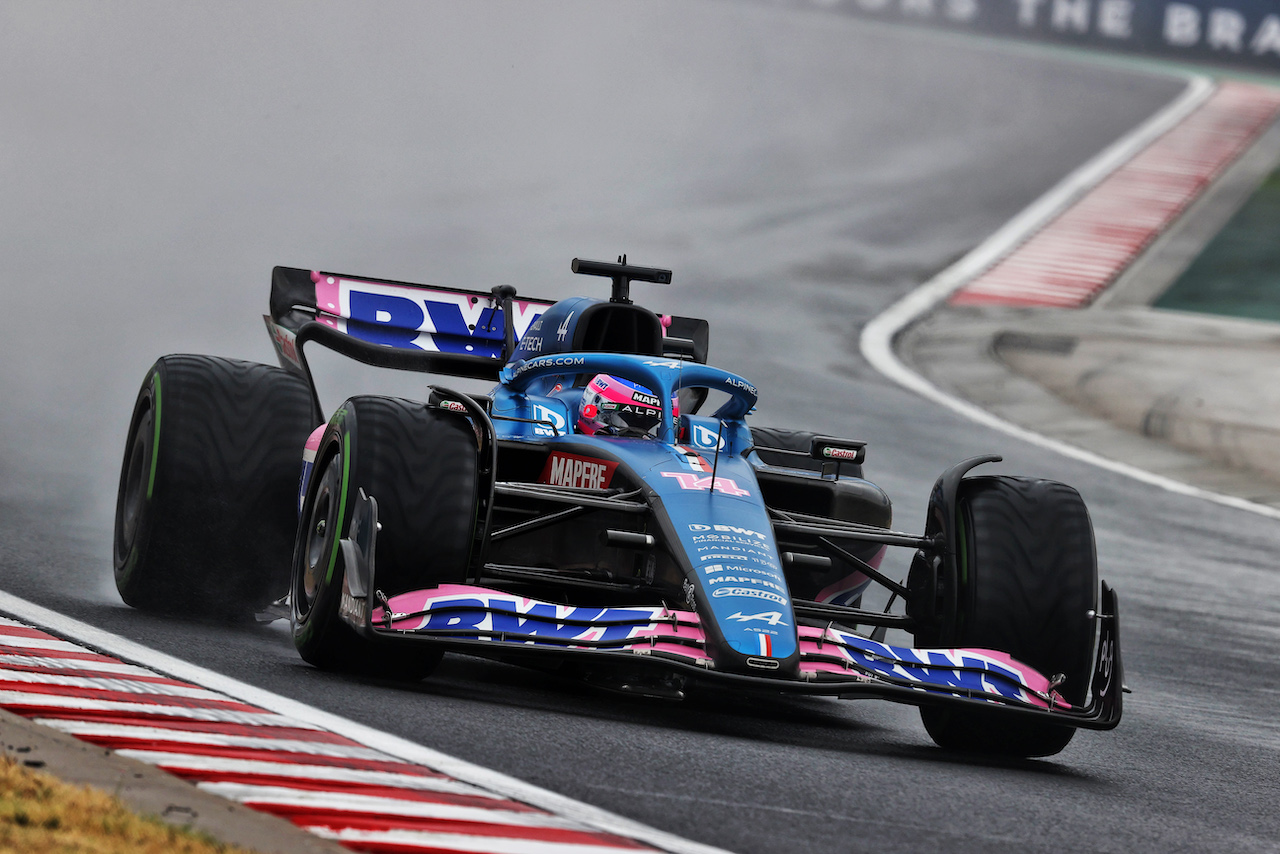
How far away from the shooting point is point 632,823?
462cm

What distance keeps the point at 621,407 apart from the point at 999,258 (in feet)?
67.8

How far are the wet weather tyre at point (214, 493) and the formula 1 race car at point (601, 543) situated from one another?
0.01 m

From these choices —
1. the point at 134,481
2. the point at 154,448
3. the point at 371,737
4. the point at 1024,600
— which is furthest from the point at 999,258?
the point at 371,737

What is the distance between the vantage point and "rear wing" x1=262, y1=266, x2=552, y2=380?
10414mm

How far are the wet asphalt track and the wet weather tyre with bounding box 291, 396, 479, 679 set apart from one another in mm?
162

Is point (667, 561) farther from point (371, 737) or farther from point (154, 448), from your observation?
point (154, 448)

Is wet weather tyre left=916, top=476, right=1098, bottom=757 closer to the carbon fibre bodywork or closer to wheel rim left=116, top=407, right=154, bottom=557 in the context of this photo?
the carbon fibre bodywork

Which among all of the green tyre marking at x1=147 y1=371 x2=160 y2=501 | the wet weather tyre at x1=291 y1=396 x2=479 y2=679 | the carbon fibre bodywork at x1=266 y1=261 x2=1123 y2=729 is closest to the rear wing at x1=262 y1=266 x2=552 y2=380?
the carbon fibre bodywork at x1=266 y1=261 x2=1123 y2=729

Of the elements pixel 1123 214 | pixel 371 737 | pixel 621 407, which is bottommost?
pixel 371 737

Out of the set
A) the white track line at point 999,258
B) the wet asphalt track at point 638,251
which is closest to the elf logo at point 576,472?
the wet asphalt track at point 638,251

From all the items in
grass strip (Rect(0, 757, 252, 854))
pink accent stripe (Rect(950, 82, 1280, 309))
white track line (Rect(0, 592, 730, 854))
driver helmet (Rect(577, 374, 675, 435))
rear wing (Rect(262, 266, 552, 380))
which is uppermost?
pink accent stripe (Rect(950, 82, 1280, 309))

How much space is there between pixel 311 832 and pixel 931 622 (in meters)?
3.73

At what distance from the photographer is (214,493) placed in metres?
8.35

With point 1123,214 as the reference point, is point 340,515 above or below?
below
